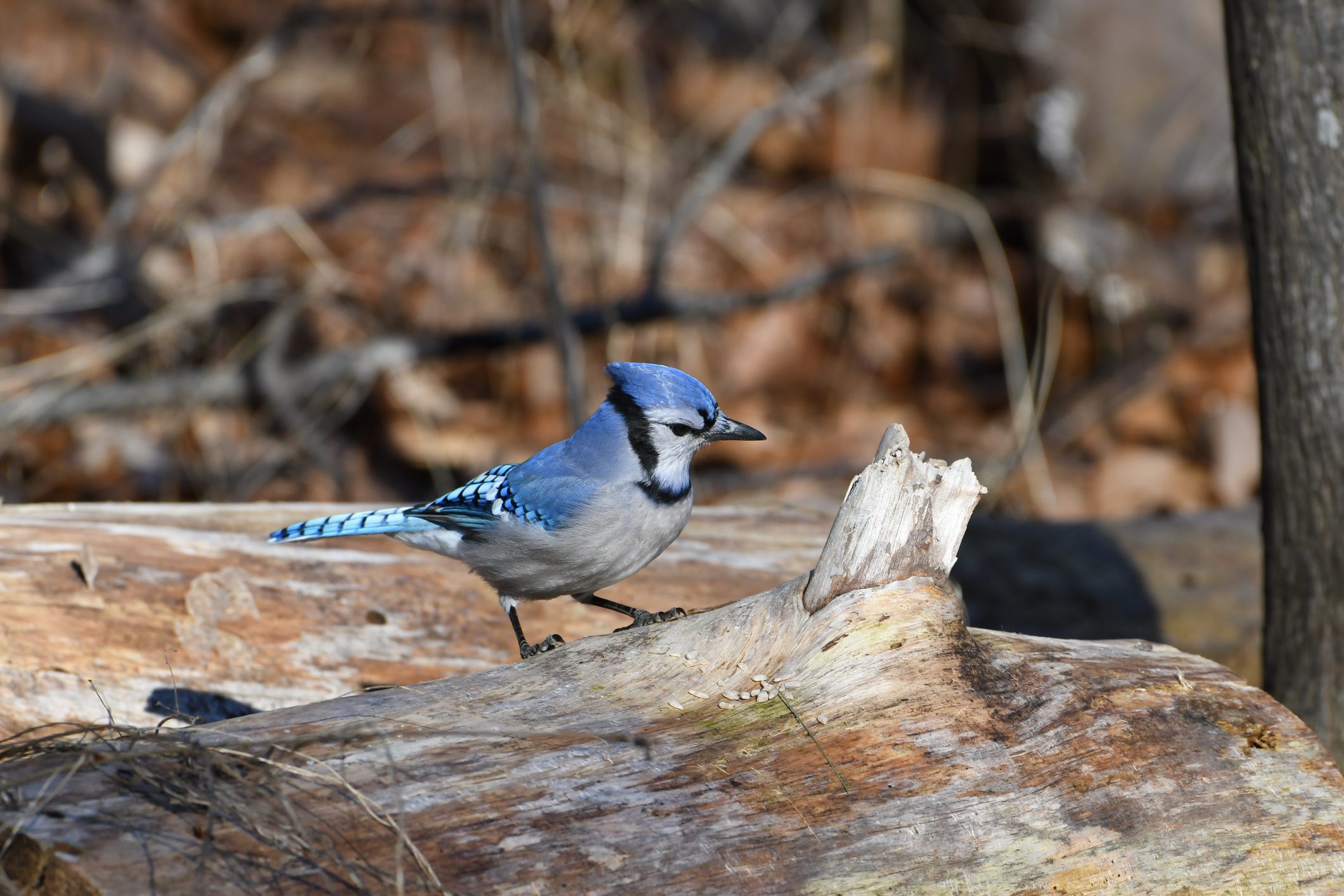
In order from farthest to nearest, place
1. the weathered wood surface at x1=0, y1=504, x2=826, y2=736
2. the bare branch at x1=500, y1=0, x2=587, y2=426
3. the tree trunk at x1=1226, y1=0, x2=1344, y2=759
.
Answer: the bare branch at x1=500, y1=0, x2=587, y2=426
the weathered wood surface at x1=0, y1=504, x2=826, y2=736
the tree trunk at x1=1226, y1=0, x2=1344, y2=759

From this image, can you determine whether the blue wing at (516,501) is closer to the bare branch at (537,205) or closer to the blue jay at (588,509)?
the blue jay at (588,509)

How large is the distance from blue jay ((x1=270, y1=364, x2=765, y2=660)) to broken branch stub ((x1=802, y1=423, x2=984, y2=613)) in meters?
0.60

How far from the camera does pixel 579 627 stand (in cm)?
323

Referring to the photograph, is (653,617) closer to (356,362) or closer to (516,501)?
(516,501)

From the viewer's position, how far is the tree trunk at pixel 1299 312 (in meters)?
2.55

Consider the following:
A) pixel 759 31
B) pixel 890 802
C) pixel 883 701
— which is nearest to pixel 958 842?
pixel 890 802

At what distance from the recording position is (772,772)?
189 cm

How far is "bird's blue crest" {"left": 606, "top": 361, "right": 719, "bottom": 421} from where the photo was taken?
107 inches

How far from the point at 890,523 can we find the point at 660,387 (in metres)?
0.77

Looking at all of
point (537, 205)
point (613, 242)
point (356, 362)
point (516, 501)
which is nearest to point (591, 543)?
point (516, 501)

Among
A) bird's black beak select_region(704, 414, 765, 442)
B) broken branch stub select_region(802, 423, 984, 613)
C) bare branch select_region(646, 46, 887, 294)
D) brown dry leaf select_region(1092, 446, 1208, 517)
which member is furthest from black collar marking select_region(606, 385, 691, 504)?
brown dry leaf select_region(1092, 446, 1208, 517)

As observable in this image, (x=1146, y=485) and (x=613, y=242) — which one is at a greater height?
(x=613, y=242)

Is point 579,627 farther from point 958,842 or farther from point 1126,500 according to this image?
point 1126,500

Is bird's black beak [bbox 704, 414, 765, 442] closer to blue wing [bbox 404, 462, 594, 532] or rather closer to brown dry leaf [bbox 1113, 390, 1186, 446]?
blue wing [bbox 404, 462, 594, 532]
